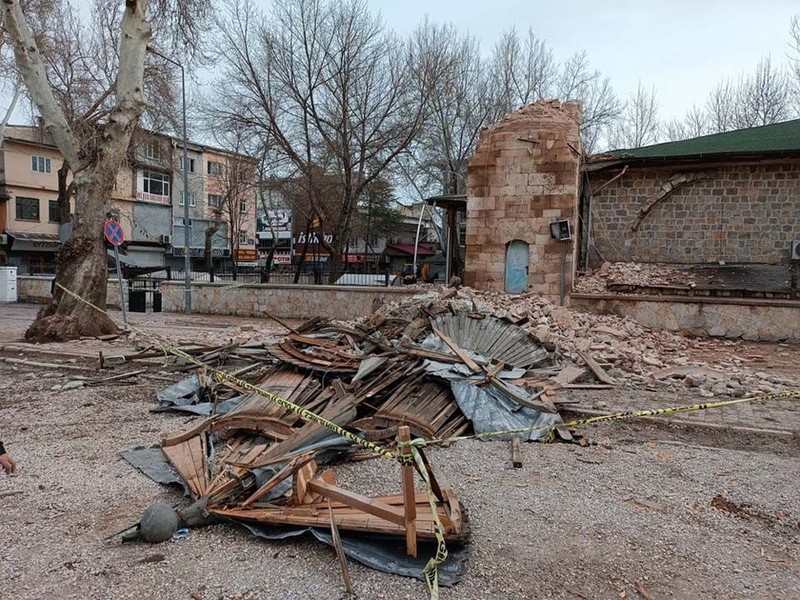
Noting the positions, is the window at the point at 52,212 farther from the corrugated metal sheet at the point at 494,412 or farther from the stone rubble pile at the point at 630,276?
the corrugated metal sheet at the point at 494,412

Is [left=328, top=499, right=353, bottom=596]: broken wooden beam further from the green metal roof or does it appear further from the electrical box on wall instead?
the green metal roof

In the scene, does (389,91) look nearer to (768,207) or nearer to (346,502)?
(768,207)

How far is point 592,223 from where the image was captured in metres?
19.9

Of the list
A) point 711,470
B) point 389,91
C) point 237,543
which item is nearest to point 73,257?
point 237,543

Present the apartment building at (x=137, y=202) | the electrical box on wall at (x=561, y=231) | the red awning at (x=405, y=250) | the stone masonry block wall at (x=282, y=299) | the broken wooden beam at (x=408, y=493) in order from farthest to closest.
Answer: the red awning at (x=405, y=250)
the apartment building at (x=137, y=202)
the stone masonry block wall at (x=282, y=299)
the electrical box on wall at (x=561, y=231)
the broken wooden beam at (x=408, y=493)

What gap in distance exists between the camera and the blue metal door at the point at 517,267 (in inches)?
618

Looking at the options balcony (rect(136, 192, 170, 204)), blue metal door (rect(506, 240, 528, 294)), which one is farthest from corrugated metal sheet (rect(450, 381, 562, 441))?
balcony (rect(136, 192, 170, 204))

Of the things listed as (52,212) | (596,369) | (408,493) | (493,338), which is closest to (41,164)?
(52,212)

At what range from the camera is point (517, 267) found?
1579 centimetres

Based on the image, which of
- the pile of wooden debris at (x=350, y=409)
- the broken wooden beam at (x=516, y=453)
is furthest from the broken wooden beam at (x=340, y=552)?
the broken wooden beam at (x=516, y=453)

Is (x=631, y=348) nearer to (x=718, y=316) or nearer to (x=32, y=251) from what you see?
(x=718, y=316)

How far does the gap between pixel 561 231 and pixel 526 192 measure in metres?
1.45

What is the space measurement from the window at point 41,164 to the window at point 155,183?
637 centimetres

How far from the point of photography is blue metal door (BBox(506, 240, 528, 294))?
1569cm
